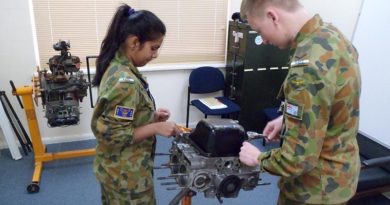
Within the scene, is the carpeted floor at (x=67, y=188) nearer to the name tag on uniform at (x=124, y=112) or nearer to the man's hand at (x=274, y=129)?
the man's hand at (x=274, y=129)

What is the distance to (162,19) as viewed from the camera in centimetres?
339

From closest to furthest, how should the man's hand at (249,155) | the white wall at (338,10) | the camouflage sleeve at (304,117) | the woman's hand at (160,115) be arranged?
the camouflage sleeve at (304,117)
the man's hand at (249,155)
the woman's hand at (160,115)
the white wall at (338,10)

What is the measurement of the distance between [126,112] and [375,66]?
223 centimetres

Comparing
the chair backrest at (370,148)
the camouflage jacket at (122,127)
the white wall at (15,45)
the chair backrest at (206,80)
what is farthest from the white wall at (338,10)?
the camouflage jacket at (122,127)

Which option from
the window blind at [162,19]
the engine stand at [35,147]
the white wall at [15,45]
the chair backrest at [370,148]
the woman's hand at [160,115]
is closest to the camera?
the woman's hand at [160,115]

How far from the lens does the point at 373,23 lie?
2.62 meters

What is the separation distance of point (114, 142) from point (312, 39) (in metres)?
0.83

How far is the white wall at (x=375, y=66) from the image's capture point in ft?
8.20

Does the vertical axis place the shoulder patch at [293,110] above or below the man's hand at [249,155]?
above

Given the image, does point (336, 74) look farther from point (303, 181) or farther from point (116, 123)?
point (116, 123)

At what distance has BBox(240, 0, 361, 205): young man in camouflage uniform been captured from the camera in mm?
934

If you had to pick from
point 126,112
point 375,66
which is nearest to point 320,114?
point 126,112

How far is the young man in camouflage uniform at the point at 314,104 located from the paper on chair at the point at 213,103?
2.18 meters

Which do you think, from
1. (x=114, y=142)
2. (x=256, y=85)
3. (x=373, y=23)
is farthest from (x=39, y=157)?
(x=373, y=23)
